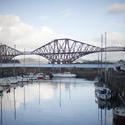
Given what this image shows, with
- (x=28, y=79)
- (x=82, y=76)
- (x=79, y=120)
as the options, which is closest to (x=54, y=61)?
(x=82, y=76)

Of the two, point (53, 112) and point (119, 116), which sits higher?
point (119, 116)

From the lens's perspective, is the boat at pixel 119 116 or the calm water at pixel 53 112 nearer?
the boat at pixel 119 116

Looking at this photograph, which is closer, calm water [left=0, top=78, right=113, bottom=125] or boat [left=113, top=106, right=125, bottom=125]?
boat [left=113, top=106, right=125, bottom=125]

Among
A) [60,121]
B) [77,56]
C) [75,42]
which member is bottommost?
[60,121]

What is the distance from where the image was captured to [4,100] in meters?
20.1

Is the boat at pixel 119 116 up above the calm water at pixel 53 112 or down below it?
above

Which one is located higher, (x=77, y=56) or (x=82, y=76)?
(x=77, y=56)

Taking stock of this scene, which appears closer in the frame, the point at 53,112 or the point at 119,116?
the point at 119,116

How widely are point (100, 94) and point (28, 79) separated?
2085 centimetres

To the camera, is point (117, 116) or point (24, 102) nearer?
point (117, 116)

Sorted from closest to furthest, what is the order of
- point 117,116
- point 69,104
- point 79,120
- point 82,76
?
point 117,116 → point 79,120 → point 69,104 → point 82,76

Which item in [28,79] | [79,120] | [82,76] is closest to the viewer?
[79,120]

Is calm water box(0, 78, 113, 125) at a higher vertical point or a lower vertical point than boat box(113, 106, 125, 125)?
lower

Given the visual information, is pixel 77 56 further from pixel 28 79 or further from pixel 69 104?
pixel 69 104
